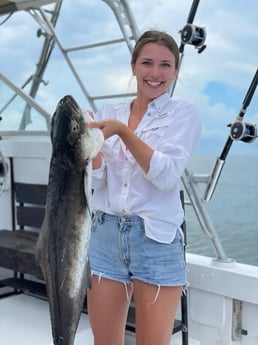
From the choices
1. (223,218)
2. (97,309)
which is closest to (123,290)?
(97,309)

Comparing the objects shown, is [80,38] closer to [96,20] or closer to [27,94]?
[96,20]

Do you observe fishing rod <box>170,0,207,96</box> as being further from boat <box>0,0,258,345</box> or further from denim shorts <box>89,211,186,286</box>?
denim shorts <box>89,211,186,286</box>

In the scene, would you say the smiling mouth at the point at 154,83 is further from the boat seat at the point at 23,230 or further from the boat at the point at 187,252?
the boat seat at the point at 23,230

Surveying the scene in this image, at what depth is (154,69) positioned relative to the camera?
5.44 ft

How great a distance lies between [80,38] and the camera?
397 centimetres

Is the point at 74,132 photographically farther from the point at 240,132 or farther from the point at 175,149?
the point at 240,132

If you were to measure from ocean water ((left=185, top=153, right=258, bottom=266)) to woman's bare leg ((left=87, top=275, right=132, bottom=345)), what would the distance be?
1.02 meters

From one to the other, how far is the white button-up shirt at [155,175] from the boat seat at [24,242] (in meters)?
1.18

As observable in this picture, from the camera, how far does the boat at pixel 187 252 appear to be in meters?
2.55

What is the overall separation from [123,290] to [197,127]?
59 centimetres

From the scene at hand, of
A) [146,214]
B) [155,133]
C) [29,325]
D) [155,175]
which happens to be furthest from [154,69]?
[29,325]

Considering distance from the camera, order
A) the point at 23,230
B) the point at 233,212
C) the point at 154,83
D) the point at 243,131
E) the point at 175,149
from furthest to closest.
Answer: the point at 23,230, the point at 233,212, the point at 243,131, the point at 154,83, the point at 175,149

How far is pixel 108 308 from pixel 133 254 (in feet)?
0.72

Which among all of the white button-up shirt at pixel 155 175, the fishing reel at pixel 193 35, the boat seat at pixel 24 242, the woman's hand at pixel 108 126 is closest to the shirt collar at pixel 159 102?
the white button-up shirt at pixel 155 175
